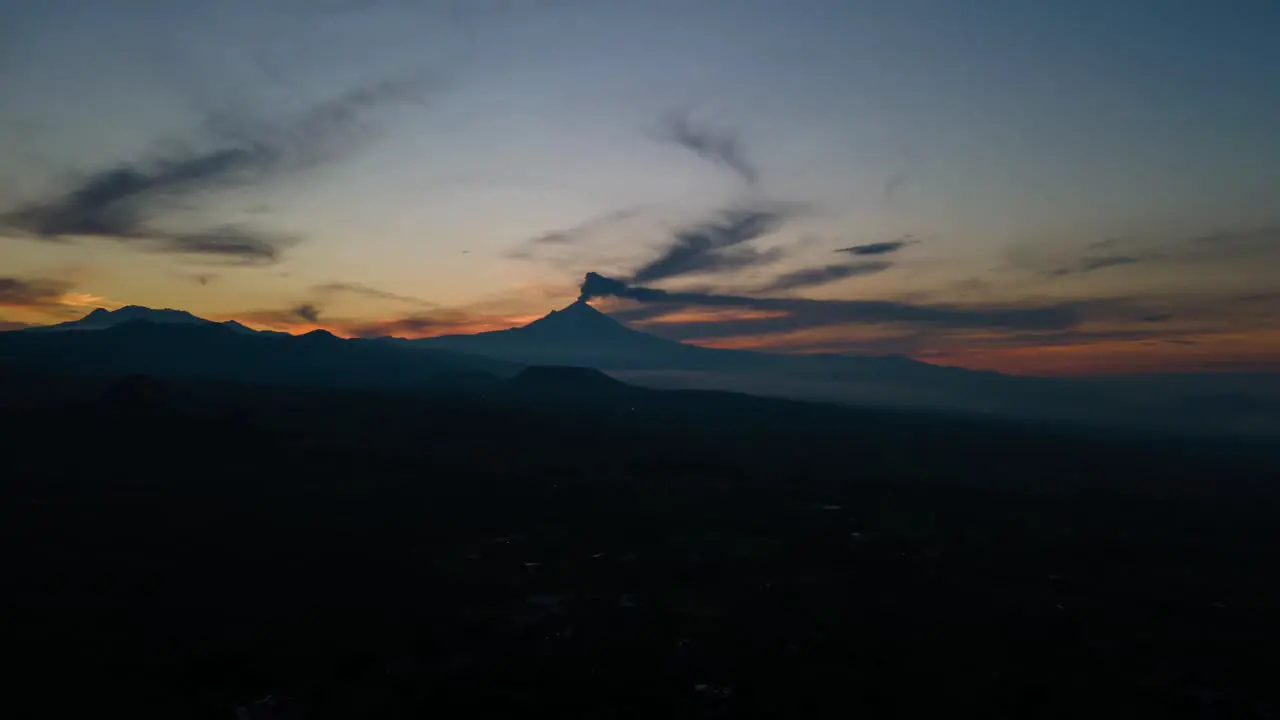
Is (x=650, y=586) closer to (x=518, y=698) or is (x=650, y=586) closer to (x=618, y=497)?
(x=518, y=698)

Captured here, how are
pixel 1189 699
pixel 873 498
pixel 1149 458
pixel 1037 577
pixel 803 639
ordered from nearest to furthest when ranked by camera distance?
pixel 1189 699 → pixel 803 639 → pixel 1037 577 → pixel 873 498 → pixel 1149 458

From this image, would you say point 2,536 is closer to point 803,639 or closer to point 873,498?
point 803,639

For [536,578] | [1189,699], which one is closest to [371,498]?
[536,578]

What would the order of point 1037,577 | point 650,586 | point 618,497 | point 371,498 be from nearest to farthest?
point 650,586 < point 1037,577 < point 371,498 < point 618,497

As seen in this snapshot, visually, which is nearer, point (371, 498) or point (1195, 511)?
point (371, 498)

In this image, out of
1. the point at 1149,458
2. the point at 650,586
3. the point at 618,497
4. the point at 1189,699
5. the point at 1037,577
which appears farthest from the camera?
the point at 1149,458

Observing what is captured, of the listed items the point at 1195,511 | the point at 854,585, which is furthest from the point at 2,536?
the point at 1195,511
